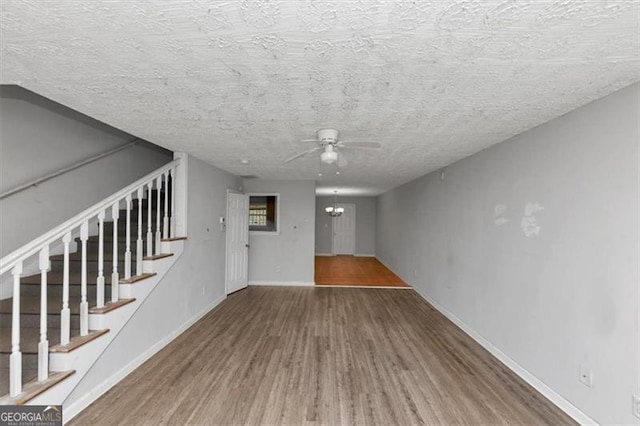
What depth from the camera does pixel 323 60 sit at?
60.0 inches

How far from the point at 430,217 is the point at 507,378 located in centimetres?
295

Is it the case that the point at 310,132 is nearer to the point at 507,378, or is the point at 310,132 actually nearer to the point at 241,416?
the point at 241,416

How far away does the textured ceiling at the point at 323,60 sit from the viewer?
3.84 ft

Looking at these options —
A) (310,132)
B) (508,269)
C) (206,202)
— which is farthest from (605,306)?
(206,202)

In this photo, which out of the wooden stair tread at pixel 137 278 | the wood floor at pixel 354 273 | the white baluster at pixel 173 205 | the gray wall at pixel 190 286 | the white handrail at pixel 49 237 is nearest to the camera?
the white handrail at pixel 49 237

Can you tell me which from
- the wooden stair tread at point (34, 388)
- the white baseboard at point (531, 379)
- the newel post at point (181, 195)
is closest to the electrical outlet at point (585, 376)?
the white baseboard at point (531, 379)

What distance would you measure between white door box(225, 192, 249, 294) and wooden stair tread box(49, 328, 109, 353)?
291cm

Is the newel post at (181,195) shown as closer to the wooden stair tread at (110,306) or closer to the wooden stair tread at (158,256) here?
the wooden stair tread at (158,256)

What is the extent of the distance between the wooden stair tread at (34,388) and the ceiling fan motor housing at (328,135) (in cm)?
271

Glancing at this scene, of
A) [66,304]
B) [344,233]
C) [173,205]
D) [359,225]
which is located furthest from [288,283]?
[359,225]

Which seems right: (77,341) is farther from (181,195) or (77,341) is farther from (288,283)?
(288,283)

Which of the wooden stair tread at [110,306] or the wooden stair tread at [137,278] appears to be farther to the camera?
the wooden stair tread at [137,278]

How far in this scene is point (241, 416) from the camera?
6.89 ft

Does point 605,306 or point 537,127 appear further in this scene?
point 537,127
